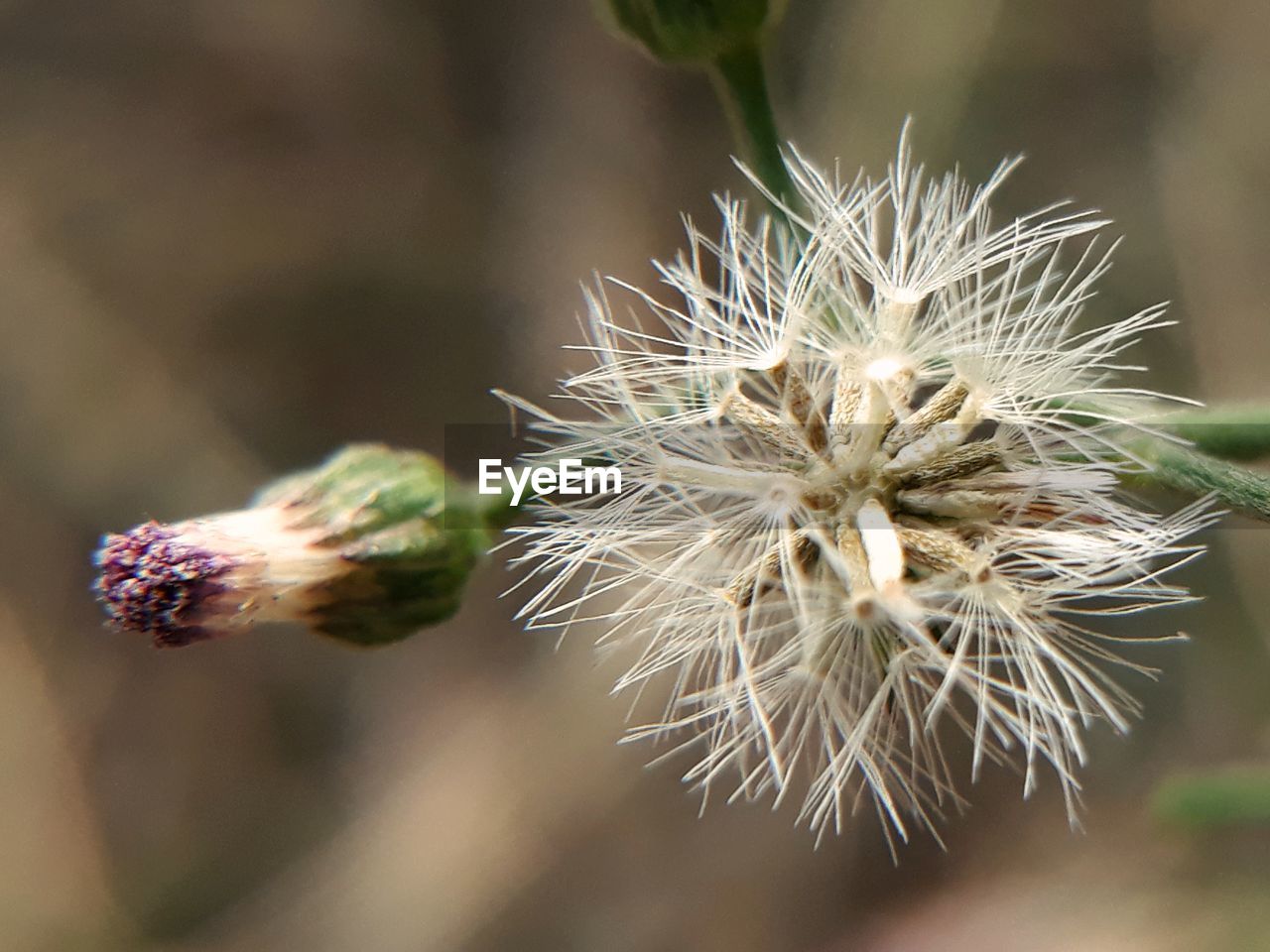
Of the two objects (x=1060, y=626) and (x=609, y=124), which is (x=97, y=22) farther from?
(x=1060, y=626)

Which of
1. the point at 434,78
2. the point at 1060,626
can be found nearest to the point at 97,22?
the point at 434,78

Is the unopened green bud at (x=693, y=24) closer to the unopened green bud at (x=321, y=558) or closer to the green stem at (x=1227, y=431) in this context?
the unopened green bud at (x=321, y=558)

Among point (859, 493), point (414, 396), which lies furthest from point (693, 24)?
point (414, 396)

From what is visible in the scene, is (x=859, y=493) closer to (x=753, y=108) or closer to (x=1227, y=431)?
(x=1227, y=431)

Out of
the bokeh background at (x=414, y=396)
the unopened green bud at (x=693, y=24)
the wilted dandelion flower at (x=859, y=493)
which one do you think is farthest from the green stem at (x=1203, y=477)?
the bokeh background at (x=414, y=396)

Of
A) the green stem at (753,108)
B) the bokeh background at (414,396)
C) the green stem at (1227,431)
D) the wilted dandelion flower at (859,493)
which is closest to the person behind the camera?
the wilted dandelion flower at (859,493)

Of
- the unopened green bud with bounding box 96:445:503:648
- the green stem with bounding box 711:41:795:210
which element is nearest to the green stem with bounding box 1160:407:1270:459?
the green stem with bounding box 711:41:795:210
